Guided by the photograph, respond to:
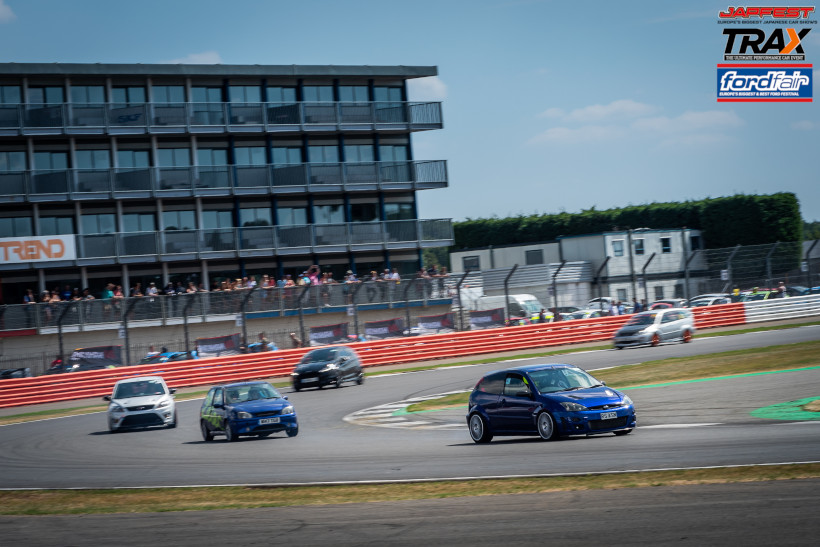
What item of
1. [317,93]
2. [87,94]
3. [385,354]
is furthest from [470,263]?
[385,354]

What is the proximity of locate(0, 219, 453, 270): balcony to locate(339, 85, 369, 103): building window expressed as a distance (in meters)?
7.27

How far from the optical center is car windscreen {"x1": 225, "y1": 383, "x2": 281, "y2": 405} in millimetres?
20062

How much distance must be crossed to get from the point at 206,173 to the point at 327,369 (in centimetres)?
2079

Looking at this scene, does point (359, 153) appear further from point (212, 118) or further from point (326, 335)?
point (326, 335)

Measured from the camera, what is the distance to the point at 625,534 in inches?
307

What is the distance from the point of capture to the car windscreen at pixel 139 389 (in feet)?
77.5

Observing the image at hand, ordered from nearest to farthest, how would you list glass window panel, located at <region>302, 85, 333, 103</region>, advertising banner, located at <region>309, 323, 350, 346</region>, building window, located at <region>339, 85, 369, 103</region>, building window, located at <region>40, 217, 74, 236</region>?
advertising banner, located at <region>309, 323, 350, 346</region> < building window, located at <region>40, 217, 74, 236</region> < glass window panel, located at <region>302, 85, 333, 103</region> < building window, located at <region>339, 85, 369, 103</region>

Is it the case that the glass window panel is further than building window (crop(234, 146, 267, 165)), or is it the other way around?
the glass window panel

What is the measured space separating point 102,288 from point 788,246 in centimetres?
3437

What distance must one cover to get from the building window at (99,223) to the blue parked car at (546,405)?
35.5 meters

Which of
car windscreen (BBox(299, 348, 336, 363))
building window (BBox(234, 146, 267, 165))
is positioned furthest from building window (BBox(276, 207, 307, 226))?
car windscreen (BBox(299, 348, 336, 363))

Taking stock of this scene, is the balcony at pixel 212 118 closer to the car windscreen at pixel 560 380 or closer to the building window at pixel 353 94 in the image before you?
the building window at pixel 353 94

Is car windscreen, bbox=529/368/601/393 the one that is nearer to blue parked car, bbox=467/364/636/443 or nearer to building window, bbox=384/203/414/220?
blue parked car, bbox=467/364/636/443

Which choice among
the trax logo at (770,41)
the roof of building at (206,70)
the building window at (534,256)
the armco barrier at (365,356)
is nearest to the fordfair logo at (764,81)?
the trax logo at (770,41)
